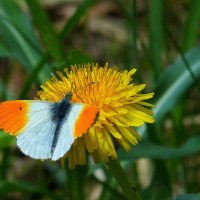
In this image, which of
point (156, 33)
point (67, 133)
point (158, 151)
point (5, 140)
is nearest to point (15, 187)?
point (5, 140)

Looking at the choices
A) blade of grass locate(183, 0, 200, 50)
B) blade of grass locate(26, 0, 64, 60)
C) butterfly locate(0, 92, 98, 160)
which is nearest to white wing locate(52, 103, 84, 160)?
butterfly locate(0, 92, 98, 160)

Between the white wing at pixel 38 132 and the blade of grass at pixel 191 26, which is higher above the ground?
the white wing at pixel 38 132

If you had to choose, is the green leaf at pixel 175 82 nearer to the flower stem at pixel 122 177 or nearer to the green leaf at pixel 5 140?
the green leaf at pixel 5 140

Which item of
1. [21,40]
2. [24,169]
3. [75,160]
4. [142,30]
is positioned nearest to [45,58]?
[21,40]

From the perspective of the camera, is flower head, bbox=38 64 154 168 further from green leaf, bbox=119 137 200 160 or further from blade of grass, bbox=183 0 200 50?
blade of grass, bbox=183 0 200 50

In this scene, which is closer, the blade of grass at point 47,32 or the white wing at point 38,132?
the white wing at point 38,132

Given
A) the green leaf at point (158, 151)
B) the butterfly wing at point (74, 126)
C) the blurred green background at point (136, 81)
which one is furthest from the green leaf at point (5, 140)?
the butterfly wing at point (74, 126)
